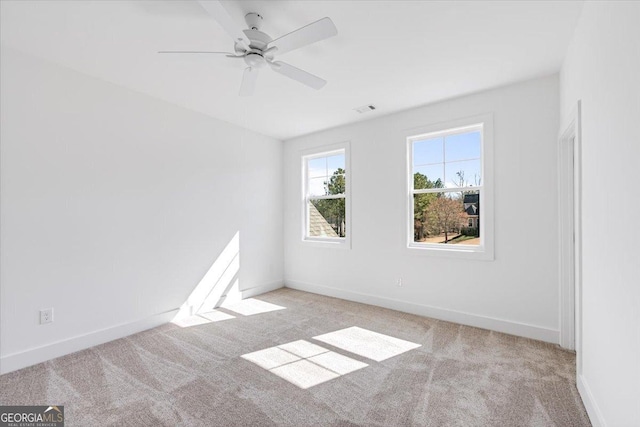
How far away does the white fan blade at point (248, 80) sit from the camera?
7.79 ft

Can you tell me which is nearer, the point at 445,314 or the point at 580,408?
the point at 580,408

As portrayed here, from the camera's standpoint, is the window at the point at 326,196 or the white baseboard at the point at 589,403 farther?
the window at the point at 326,196

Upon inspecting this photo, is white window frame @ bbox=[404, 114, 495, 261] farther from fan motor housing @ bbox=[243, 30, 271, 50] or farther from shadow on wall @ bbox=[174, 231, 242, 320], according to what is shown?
shadow on wall @ bbox=[174, 231, 242, 320]

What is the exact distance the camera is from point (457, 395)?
82.7 inches

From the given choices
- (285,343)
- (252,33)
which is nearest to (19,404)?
(285,343)

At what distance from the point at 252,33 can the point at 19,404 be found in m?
2.98

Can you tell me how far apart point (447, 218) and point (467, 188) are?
17.1 inches

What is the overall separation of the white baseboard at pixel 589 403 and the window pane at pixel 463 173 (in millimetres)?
2064

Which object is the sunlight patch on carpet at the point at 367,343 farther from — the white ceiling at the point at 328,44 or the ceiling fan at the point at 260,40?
the white ceiling at the point at 328,44

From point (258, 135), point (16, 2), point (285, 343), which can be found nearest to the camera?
point (16, 2)

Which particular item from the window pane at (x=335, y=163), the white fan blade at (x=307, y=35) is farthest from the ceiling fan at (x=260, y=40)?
the window pane at (x=335, y=163)

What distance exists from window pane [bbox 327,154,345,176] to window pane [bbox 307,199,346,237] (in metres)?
0.49

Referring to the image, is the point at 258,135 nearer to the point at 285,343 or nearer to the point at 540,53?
the point at 285,343

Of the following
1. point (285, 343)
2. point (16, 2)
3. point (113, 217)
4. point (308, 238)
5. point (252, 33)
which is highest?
point (16, 2)
